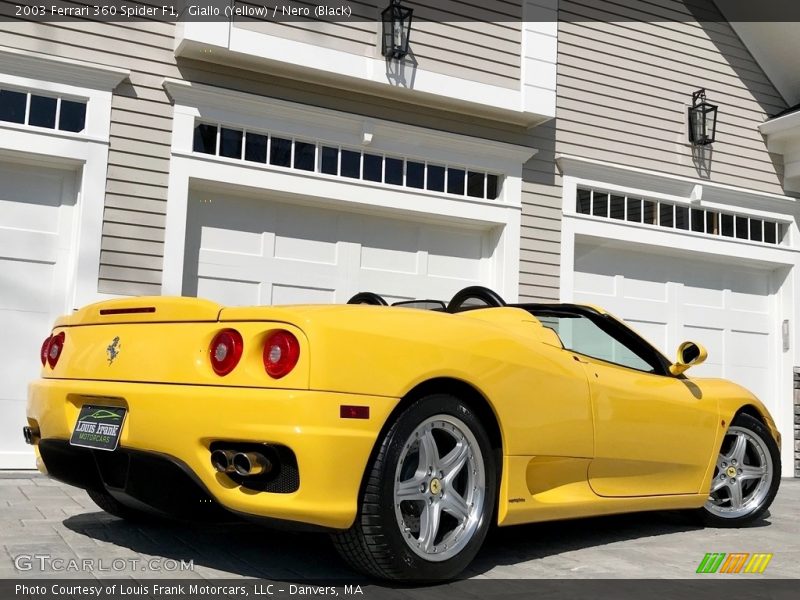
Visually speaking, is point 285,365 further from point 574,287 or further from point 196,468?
point 574,287

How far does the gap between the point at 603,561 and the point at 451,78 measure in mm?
5376

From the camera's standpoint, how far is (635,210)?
9430mm

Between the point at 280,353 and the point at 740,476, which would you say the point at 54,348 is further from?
the point at 740,476

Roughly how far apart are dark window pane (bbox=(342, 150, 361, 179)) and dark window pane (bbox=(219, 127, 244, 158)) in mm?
948

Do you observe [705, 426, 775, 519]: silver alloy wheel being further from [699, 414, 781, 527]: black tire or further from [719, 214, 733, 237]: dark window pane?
[719, 214, 733, 237]: dark window pane

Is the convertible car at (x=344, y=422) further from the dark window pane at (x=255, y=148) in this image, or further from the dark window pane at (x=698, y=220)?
the dark window pane at (x=698, y=220)

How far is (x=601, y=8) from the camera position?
31.1 ft

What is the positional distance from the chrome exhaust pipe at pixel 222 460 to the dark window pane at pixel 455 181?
18.9ft

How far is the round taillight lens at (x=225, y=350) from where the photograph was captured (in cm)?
301

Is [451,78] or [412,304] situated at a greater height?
[451,78]

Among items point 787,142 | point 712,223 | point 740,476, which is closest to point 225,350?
point 740,476

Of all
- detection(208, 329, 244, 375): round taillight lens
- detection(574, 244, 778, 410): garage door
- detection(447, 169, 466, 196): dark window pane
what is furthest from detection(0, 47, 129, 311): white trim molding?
detection(574, 244, 778, 410): garage door

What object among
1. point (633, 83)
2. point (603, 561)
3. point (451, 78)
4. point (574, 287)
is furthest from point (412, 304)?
point (633, 83)

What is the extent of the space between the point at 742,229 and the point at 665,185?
123 centimetres
